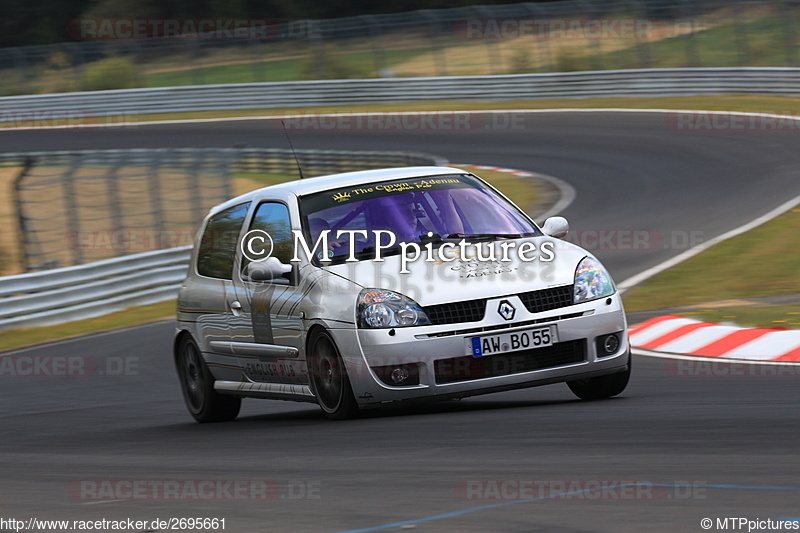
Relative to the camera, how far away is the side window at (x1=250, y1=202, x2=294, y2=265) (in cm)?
816

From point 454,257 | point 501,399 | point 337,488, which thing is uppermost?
point 454,257

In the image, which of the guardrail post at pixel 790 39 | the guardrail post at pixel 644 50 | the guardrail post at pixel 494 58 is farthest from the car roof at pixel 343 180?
the guardrail post at pixel 494 58

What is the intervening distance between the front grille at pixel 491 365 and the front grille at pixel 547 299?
0.22 m

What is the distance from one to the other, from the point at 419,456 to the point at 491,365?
1.34 metres

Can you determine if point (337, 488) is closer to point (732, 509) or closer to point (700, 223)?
point (732, 509)

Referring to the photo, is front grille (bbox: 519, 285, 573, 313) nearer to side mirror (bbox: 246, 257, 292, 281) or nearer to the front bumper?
the front bumper

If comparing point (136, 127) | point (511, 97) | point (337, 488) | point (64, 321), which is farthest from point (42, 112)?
point (337, 488)

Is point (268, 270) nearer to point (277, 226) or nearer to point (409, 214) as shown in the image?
point (277, 226)

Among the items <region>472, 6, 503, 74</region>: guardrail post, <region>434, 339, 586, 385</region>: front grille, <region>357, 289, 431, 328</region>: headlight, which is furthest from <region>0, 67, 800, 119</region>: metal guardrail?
<region>357, 289, 431, 328</region>: headlight

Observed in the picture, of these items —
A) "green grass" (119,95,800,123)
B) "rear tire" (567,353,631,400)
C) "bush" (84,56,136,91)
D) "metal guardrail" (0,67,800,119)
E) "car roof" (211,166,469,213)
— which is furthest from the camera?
"bush" (84,56,136,91)

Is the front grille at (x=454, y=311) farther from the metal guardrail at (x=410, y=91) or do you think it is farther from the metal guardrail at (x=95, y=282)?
the metal guardrail at (x=410, y=91)

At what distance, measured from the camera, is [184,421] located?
9031 mm

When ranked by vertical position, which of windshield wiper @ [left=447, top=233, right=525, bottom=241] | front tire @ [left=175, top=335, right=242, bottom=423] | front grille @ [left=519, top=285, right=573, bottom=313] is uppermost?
windshield wiper @ [left=447, top=233, right=525, bottom=241]

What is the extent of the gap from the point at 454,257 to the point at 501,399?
124 cm
